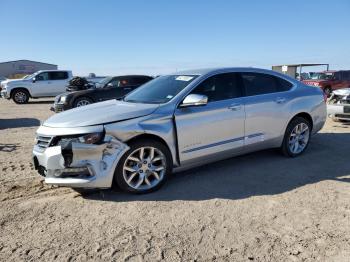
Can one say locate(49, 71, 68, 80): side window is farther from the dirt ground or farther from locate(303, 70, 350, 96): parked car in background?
the dirt ground

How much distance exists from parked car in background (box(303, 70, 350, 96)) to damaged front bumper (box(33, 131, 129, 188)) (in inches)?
817

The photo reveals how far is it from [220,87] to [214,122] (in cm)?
63

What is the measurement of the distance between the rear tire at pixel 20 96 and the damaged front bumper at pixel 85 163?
1814 cm

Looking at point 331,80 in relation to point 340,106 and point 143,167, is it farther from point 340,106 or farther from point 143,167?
point 143,167

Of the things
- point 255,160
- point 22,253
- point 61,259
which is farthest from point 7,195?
point 255,160

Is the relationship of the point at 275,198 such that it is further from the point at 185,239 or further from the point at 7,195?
the point at 7,195

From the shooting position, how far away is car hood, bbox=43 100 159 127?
4.39 metres

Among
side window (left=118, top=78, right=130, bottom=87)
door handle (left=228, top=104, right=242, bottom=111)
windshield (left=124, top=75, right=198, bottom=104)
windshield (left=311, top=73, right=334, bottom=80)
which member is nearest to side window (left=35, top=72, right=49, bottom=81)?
side window (left=118, top=78, right=130, bottom=87)

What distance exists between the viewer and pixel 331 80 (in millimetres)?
22875

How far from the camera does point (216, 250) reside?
3242mm

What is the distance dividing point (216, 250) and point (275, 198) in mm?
1464

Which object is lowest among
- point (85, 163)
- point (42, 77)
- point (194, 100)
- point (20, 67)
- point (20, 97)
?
point (85, 163)

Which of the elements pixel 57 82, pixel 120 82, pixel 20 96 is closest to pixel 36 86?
pixel 20 96

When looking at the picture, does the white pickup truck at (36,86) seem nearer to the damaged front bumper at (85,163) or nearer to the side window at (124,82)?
the side window at (124,82)
